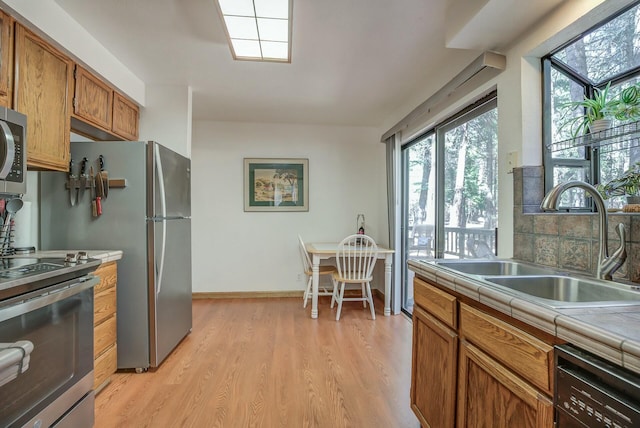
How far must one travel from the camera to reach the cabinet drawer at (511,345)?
2.64 ft

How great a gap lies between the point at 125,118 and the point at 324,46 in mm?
1899

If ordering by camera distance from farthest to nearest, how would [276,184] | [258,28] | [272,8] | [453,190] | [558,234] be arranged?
1. [276,184]
2. [453,190]
3. [258,28]
4. [272,8]
5. [558,234]

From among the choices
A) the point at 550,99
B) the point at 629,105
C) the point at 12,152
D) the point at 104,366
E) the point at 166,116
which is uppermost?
the point at 166,116

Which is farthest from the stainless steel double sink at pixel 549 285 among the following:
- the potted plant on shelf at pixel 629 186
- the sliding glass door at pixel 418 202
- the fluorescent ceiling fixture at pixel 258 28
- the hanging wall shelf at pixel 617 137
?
the fluorescent ceiling fixture at pixel 258 28

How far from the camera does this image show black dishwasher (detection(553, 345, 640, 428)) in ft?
1.93

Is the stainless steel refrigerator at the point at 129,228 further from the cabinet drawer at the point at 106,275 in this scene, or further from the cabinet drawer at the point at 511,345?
the cabinet drawer at the point at 511,345

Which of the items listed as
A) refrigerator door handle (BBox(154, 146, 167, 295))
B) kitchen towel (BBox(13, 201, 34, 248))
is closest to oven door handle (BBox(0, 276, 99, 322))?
refrigerator door handle (BBox(154, 146, 167, 295))

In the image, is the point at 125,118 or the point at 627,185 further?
the point at 125,118

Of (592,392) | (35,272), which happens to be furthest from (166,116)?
(592,392)

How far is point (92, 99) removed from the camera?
7.42 ft

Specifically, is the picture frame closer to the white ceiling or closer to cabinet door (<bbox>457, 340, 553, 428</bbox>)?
the white ceiling

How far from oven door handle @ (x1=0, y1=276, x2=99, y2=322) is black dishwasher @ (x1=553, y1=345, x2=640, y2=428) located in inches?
68.9

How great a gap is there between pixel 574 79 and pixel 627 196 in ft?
2.62

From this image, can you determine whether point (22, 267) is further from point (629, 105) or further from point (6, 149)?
point (629, 105)
